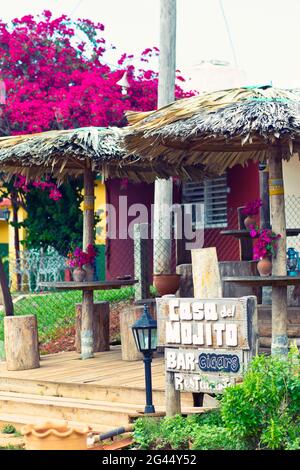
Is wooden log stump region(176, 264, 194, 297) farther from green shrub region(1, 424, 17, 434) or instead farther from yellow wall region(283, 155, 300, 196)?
yellow wall region(283, 155, 300, 196)

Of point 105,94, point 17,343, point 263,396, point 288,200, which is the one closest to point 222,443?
point 263,396

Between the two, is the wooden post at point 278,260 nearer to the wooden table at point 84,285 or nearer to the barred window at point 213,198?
the wooden table at point 84,285

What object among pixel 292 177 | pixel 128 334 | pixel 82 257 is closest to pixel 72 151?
pixel 82 257

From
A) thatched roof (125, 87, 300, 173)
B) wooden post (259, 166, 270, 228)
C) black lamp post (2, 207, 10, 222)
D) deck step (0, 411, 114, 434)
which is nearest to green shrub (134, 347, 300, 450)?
deck step (0, 411, 114, 434)

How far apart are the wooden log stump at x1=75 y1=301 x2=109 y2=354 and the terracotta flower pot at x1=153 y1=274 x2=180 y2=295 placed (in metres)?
0.83

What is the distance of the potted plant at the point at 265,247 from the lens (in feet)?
30.4

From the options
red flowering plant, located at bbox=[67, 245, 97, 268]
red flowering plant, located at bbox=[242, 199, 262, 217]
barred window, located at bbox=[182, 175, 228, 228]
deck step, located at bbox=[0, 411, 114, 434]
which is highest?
barred window, located at bbox=[182, 175, 228, 228]

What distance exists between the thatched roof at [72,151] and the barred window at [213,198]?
254 inches

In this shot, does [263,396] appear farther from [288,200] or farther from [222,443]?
[288,200]

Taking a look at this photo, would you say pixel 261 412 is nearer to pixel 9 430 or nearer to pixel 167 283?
pixel 9 430

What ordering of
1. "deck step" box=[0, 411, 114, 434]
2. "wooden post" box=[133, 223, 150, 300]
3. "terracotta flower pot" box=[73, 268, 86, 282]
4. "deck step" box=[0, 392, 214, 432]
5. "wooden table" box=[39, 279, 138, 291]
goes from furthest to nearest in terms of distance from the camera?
1. "wooden post" box=[133, 223, 150, 300]
2. "terracotta flower pot" box=[73, 268, 86, 282]
3. "wooden table" box=[39, 279, 138, 291]
4. "deck step" box=[0, 411, 114, 434]
5. "deck step" box=[0, 392, 214, 432]

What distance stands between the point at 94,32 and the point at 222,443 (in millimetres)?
14214

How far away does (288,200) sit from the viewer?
15570 mm

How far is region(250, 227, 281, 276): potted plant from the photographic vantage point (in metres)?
9.27
